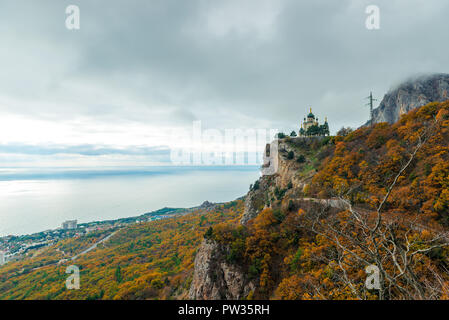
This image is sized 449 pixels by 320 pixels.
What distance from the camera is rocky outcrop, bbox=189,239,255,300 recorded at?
11.8 metres

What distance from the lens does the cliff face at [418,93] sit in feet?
126

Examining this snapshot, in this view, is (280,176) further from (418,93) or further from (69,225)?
(69,225)

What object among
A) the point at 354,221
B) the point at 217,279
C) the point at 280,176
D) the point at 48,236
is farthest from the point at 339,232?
the point at 48,236

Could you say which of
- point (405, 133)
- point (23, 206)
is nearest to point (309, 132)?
point (405, 133)

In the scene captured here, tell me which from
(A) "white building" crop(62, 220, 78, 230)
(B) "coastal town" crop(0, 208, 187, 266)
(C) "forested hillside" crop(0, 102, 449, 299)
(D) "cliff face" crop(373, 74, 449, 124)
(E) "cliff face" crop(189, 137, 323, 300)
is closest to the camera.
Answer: (C) "forested hillside" crop(0, 102, 449, 299)

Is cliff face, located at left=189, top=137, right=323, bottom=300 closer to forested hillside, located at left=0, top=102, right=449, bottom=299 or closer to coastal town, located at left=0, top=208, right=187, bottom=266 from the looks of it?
forested hillside, located at left=0, top=102, right=449, bottom=299

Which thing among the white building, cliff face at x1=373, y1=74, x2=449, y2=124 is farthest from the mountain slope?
the white building

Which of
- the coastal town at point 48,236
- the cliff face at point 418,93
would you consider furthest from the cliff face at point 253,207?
the coastal town at point 48,236

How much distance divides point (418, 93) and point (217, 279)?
2299 inches

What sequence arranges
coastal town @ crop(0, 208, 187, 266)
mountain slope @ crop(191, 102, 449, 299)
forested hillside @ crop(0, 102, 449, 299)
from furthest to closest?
coastal town @ crop(0, 208, 187, 266)
mountain slope @ crop(191, 102, 449, 299)
forested hillside @ crop(0, 102, 449, 299)

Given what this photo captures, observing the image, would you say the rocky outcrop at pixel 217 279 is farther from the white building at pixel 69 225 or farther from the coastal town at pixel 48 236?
the white building at pixel 69 225

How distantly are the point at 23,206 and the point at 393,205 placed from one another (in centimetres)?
14273

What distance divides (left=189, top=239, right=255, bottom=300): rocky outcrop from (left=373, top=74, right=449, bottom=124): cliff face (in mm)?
49015
